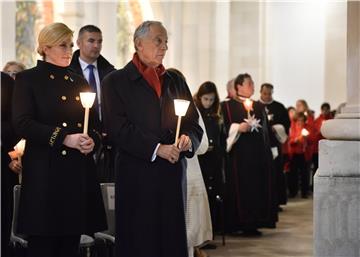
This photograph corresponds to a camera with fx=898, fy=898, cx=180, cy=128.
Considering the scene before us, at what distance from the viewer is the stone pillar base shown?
614 centimetres

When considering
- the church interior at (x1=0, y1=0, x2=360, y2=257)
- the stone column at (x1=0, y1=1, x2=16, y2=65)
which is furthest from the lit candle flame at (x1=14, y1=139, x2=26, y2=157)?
the stone column at (x1=0, y1=1, x2=16, y2=65)

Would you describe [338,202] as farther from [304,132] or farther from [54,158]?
[304,132]

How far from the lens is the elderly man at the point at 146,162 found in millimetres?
5480

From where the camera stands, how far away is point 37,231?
212 inches

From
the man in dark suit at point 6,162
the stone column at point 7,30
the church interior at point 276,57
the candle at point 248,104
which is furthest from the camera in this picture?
the stone column at point 7,30

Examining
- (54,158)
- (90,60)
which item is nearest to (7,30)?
(90,60)

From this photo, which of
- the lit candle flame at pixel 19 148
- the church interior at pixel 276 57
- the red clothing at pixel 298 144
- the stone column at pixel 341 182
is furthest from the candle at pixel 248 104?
the red clothing at pixel 298 144

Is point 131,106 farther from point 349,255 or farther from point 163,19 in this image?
point 163,19

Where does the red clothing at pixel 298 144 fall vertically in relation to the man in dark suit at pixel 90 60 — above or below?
below

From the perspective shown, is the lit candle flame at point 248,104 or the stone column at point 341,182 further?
the lit candle flame at point 248,104

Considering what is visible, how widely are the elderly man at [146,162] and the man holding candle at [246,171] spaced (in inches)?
186

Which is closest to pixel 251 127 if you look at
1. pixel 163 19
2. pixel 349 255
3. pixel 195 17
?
pixel 349 255

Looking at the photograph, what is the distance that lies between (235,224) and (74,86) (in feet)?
16.3

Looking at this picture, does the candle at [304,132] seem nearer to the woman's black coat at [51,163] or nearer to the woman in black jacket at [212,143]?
the woman in black jacket at [212,143]
